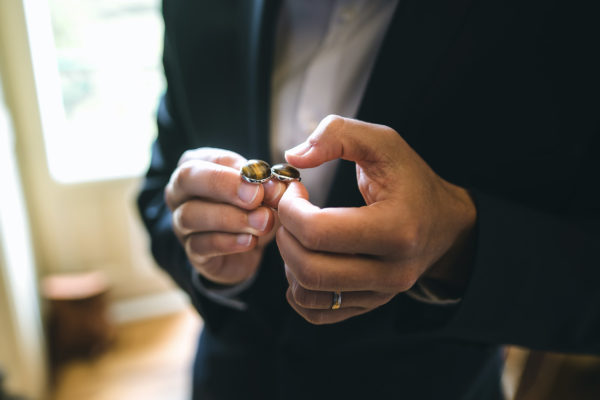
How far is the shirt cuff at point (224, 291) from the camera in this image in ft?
2.00

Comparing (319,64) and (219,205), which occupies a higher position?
(319,64)

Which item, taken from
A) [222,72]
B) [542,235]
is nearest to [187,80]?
[222,72]

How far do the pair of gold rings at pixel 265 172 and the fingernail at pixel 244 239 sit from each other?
6 cm

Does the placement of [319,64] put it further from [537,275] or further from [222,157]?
[537,275]

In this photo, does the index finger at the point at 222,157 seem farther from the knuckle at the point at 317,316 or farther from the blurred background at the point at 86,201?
the blurred background at the point at 86,201

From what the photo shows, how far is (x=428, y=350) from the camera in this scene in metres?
0.59

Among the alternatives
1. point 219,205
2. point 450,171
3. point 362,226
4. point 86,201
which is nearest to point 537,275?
point 450,171

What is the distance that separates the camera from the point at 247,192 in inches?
16.2

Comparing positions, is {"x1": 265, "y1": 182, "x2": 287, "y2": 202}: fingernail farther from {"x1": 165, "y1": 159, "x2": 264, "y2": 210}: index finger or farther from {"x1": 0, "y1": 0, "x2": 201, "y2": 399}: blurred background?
{"x1": 0, "y1": 0, "x2": 201, "y2": 399}: blurred background

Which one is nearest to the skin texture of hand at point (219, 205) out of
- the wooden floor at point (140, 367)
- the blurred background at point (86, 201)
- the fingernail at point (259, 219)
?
the fingernail at point (259, 219)

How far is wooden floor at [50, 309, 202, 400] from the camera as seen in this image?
66.0 inches

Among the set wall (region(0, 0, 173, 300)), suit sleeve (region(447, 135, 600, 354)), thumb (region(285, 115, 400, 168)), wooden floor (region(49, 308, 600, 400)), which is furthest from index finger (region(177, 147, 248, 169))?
wall (region(0, 0, 173, 300))

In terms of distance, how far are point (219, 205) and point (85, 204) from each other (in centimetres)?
172

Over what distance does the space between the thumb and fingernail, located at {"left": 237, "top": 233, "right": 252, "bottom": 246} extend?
0.39 feet
